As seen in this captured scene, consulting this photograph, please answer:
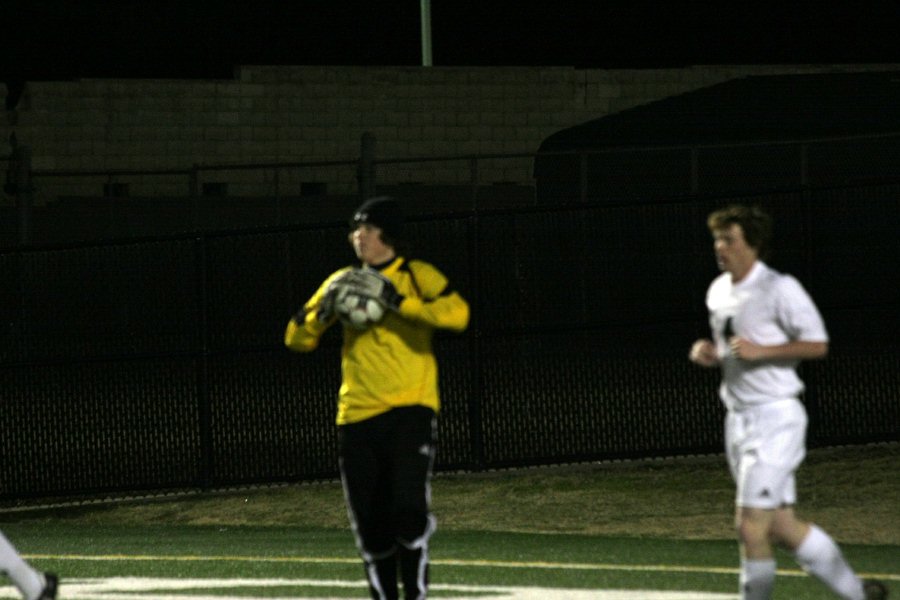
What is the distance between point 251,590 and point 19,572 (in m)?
1.96

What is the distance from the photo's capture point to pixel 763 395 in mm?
8758

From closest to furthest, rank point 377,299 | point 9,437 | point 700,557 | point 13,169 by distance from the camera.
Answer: point 377,299 → point 700,557 → point 9,437 → point 13,169

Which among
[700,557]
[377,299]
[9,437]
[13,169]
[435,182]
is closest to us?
[377,299]

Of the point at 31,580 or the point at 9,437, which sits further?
the point at 9,437

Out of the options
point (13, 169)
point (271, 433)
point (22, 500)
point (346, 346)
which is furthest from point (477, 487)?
point (13, 169)

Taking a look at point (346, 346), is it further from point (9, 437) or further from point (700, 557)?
point (9, 437)

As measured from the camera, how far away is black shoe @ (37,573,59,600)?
943 centimetres

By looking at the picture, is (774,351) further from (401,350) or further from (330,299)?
(330,299)

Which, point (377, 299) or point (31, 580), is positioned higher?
point (377, 299)

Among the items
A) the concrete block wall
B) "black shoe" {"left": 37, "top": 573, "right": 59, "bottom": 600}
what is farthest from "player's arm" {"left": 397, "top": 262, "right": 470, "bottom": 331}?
the concrete block wall

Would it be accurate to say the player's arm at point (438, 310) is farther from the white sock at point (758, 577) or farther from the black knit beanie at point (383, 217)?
the white sock at point (758, 577)

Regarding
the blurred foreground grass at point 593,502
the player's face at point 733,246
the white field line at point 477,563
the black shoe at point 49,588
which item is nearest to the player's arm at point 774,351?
the player's face at point 733,246

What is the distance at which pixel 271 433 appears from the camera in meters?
16.6

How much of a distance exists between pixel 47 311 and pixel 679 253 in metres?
5.15
